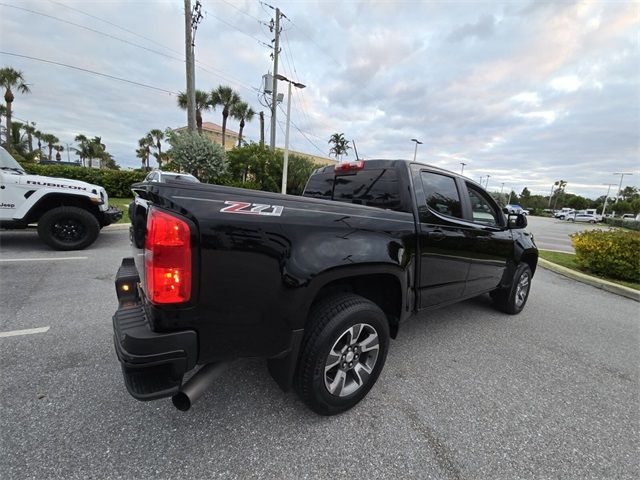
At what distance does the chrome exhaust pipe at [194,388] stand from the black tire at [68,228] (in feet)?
18.6

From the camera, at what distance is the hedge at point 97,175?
12930mm

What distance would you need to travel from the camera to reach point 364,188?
9.66 ft

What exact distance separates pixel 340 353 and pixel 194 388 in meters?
0.93

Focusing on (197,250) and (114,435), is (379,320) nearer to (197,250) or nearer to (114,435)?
(197,250)

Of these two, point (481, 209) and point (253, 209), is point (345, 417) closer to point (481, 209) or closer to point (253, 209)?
point (253, 209)

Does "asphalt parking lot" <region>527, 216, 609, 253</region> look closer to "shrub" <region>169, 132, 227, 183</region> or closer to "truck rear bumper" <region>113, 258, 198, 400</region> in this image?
"truck rear bumper" <region>113, 258, 198, 400</region>

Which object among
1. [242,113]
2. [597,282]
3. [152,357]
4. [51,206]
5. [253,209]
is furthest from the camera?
[242,113]

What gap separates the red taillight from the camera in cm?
148

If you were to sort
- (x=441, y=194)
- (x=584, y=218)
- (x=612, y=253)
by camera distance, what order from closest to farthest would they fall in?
(x=441, y=194) → (x=612, y=253) → (x=584, y=218)

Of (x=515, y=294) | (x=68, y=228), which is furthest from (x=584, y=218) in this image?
(x=68, y=228)

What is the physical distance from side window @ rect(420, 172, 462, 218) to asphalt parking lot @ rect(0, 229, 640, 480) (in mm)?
1420

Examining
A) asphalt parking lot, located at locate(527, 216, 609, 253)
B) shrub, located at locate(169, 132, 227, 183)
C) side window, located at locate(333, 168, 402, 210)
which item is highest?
shrub, located at locate(169, 132, 227, 183)

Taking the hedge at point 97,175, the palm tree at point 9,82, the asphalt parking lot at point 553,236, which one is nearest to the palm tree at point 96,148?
the palm tree at point 9,82

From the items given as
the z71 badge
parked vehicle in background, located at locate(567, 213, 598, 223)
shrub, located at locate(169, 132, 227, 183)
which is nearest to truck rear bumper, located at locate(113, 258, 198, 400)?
the z71 badge
